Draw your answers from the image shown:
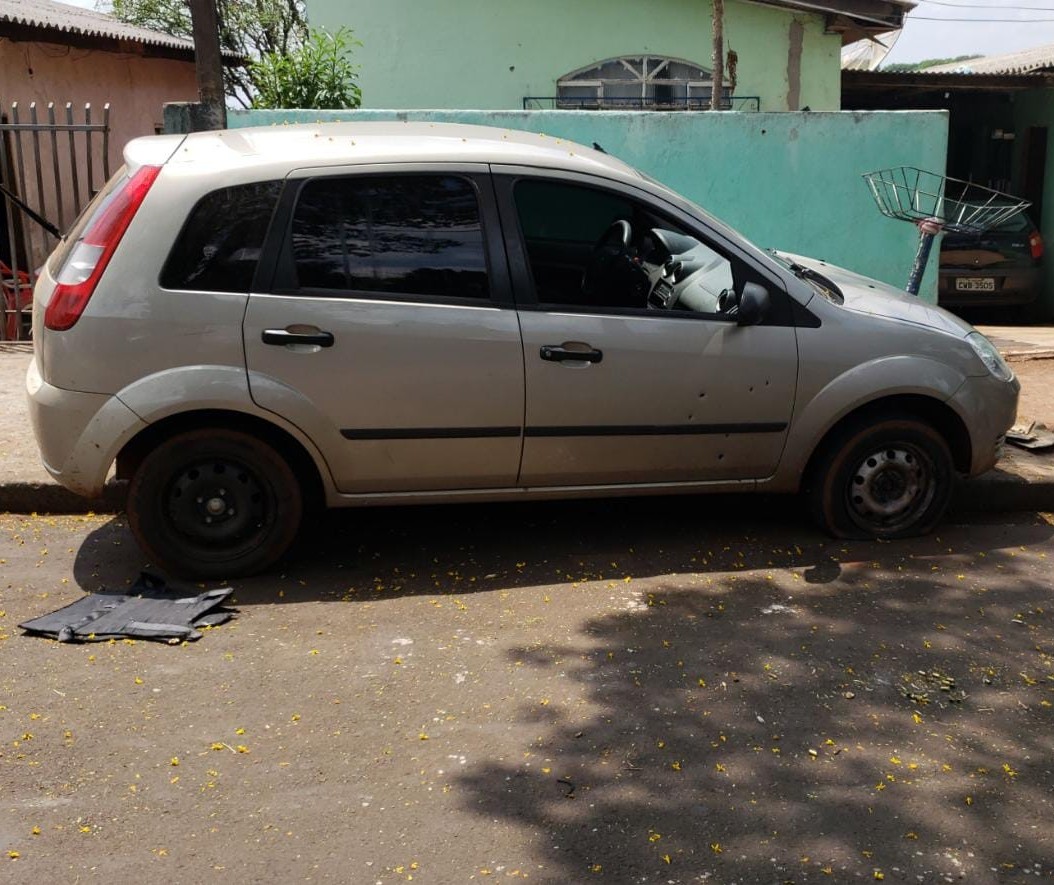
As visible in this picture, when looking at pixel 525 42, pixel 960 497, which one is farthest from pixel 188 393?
pixel 525 42

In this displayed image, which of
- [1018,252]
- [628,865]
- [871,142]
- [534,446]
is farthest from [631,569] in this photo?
[1018,252]

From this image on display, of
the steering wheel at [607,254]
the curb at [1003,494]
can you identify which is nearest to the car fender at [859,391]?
the curb at [1003,494]

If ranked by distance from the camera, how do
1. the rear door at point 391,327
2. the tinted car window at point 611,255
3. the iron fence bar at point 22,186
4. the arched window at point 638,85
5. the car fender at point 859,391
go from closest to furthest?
the rear door at point 391,327
the tinted car window at point 611,255
the car fender at point 859,391
the iron fence bar at point 22,186
the arched window at point 638,85

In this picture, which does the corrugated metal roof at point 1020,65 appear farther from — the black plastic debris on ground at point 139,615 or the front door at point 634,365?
the black plastic debris on ground at point 139,615

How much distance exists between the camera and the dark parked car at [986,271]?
13.1 meters

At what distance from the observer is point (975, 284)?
13.1 metres

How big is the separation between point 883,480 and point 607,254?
1.68 metres

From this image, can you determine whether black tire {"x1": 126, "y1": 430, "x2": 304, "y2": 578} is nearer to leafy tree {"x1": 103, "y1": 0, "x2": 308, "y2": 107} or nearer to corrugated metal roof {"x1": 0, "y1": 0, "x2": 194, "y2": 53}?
corrugated metal roof {"x1": 0, "y1": 0, "x2": 194, "y2": 53}

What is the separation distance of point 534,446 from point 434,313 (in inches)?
28.6

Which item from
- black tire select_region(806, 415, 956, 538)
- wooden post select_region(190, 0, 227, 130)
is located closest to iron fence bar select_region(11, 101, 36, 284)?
wooden post select_region(190, 0, 227, 130)

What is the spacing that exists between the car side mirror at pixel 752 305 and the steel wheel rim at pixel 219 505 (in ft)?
7.17

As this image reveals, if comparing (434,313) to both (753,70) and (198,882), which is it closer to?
(198,882)

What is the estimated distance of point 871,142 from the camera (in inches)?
386

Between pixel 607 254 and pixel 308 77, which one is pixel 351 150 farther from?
pixel 308 77
